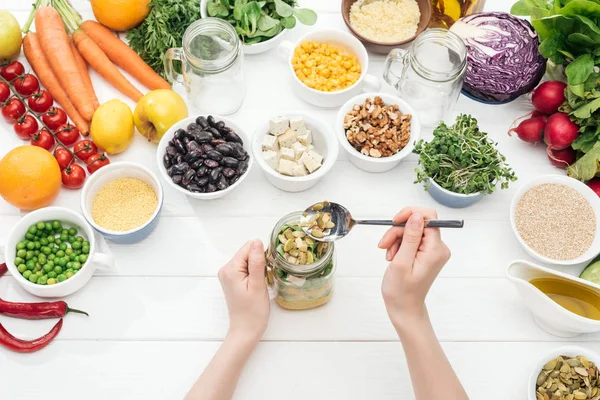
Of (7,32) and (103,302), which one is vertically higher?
(7,32)

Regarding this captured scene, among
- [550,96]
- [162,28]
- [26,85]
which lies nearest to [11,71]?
[26,85]

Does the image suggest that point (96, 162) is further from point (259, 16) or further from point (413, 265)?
point (413, 265)

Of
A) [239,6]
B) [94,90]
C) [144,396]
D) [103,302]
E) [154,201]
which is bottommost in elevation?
[144,396]

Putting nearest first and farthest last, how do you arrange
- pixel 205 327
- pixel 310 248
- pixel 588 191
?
pixel 310 248 < pixel 205 327 < pixel 588 191

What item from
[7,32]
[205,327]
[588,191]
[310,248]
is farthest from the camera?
[7,32]

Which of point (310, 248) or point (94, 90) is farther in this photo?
point (94, 90)

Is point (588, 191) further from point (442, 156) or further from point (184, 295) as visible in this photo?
point (184, 295)

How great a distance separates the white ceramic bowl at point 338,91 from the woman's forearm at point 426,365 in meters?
0.69

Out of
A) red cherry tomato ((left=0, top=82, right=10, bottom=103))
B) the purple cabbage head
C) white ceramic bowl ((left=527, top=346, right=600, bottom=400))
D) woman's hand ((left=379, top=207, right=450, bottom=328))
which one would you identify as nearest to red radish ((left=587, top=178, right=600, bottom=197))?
the purple cabbage head

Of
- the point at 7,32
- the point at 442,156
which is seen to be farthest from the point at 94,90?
the point at 442,156

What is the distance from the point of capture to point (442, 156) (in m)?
1.56

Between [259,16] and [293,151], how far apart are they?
1.47ft

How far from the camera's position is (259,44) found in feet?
5.85

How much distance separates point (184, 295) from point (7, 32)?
89 cm
